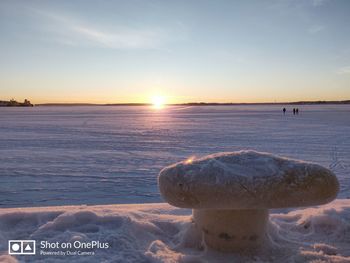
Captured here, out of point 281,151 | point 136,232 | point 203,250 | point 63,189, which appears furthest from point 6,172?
point 281,151

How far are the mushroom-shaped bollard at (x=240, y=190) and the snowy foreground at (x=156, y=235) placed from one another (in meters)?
0.17

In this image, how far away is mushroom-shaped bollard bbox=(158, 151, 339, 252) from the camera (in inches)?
105

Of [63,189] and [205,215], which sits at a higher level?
[205,215]

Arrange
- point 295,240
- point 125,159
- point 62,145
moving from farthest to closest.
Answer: point 62,145 → point 125,159 → point 295,240

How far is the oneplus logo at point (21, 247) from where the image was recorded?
2748 mm

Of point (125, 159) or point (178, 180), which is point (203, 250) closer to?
point (178, 180)

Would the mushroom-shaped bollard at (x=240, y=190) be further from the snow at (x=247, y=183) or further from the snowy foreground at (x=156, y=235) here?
the snowy foreground at (x=156, y=235)

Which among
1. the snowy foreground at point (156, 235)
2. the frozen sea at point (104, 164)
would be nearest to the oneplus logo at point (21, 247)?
the snowy foreground at point (156, 235)

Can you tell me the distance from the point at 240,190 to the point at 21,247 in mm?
1705

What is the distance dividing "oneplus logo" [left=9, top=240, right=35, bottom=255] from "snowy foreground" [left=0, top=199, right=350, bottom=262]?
45 millimetres

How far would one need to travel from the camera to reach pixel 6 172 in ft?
24.4

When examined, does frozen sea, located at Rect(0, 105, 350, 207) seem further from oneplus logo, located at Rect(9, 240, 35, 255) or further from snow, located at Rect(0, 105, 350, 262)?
oneplus logo, located at Rect(9, 240, 35, 255)

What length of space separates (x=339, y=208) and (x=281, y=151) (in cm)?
686

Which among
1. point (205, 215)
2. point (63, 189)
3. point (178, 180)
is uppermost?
point (178, 180)
